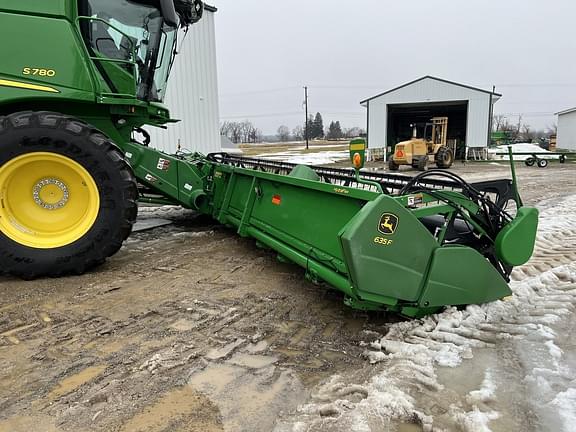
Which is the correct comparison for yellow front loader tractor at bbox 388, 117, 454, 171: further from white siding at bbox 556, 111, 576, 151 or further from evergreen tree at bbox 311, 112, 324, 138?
evergreen tree at bbox 311, 112, 324, 138

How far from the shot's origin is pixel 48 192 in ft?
13.6

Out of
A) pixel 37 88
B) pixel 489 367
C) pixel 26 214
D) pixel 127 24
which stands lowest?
pixel 489 367

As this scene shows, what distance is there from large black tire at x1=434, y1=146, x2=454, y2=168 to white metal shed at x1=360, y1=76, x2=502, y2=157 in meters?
4.71

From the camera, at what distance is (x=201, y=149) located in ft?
41.5

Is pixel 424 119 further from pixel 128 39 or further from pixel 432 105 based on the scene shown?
pixel 128 39

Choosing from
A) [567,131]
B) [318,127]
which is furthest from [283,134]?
[567,131]

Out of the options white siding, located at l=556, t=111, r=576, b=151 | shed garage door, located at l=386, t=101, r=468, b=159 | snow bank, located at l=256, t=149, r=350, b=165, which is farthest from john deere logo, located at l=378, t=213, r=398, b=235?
white siding, located at l=556, t=111, r=576, b=151

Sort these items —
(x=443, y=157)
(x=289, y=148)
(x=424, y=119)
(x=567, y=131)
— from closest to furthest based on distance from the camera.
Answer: (x=443, y=157) < (x=424, y=119) < (x=567, y=131) < (x=289, y=148)

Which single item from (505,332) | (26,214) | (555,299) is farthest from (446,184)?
(26,214)

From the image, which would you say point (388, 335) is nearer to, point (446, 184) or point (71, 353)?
point (446, 184)

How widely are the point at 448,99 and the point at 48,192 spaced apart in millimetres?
22646

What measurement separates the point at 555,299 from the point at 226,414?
111 inches

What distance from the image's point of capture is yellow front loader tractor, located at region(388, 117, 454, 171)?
1822 centimetres

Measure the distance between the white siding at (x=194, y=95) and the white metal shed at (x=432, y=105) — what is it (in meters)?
13.7
